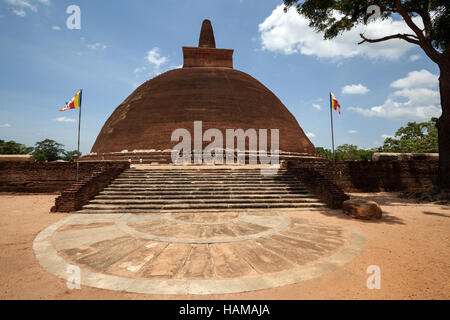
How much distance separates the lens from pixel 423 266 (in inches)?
103

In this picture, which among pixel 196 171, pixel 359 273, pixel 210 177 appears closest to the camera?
pixel 359 273

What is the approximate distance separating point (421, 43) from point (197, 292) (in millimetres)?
12722

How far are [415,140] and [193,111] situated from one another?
1152 inches

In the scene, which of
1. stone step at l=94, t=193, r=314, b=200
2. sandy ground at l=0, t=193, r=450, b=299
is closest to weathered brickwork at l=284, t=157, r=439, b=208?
stone step at l=94, t=193, r=314, b=200

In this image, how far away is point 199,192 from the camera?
6.90 metres

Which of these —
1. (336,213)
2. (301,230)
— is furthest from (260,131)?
(301,230)

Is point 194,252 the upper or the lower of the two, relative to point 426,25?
lower

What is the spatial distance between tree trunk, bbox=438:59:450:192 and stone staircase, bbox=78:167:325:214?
6.11 m

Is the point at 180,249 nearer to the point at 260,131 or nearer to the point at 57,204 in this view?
the point at 57,204

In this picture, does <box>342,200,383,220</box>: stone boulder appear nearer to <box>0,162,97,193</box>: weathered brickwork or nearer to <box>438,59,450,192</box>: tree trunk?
<box>438,59,450,192</box>: tree trunk

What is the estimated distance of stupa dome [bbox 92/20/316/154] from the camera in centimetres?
1587

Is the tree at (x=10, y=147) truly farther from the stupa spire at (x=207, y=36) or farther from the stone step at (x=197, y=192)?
the stone step at (x=197, y=192)

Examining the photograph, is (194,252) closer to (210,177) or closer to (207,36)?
(210,177)

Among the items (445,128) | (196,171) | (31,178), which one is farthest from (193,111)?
(445,128)
